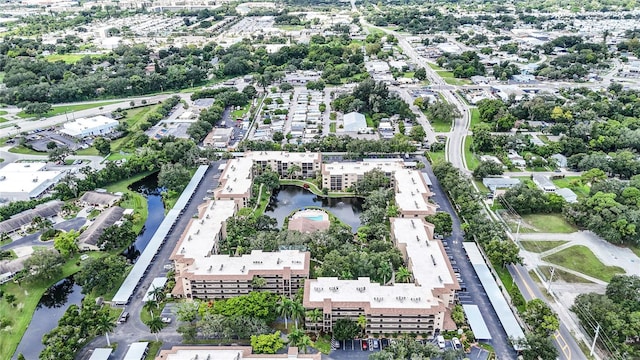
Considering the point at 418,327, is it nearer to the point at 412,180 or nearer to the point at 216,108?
the point at 412,180

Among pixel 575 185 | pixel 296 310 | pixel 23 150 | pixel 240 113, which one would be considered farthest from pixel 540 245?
pixel 23 150

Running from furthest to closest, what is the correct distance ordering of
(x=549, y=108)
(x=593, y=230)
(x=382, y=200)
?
1. (x=549, y=108)
2. (x=382, y=200)
3. (x=593, y=230)

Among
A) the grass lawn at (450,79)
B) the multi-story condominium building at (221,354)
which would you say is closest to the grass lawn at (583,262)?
the multi-story condominium building at (221,354)

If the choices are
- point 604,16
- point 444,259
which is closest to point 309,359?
point 444,259

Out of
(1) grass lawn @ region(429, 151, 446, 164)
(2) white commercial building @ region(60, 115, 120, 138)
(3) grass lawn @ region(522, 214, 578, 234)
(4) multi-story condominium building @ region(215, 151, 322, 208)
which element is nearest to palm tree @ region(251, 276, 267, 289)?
(4) multi-story condominium building @ region(215, 151, 322, 208)

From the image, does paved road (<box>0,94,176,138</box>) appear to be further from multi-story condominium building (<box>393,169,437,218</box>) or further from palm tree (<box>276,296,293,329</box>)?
palm tree (<box>276,296,293,329</box>)

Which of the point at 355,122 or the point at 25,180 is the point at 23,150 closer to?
the point at 25,180
